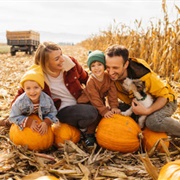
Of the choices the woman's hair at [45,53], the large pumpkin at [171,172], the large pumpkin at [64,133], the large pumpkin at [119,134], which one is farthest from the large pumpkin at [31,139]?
the large pumpkin at [171,172]

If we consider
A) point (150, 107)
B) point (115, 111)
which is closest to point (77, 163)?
point (115, 111)

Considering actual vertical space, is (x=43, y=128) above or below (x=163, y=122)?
below

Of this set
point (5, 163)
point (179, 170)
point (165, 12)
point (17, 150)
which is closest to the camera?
point (179, 170)

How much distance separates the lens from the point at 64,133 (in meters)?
3.39

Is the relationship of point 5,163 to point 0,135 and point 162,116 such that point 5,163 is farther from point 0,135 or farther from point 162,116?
point 162,116

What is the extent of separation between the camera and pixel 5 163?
115 inches

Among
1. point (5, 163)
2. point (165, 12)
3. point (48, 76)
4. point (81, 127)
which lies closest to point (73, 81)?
point (48, 76)

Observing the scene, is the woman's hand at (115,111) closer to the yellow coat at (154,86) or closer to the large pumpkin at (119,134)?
the large pumpkin at (119,134)

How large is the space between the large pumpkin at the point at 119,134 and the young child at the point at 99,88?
0.41 ft

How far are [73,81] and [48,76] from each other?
299mm

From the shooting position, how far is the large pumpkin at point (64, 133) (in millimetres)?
3367

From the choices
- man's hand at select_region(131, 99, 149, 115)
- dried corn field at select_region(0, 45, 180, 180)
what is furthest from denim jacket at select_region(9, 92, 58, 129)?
man's hand at select_region(131, 99, 149, 115)

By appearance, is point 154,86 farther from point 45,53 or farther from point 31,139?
point 31,139

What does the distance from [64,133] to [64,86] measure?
0.57m
